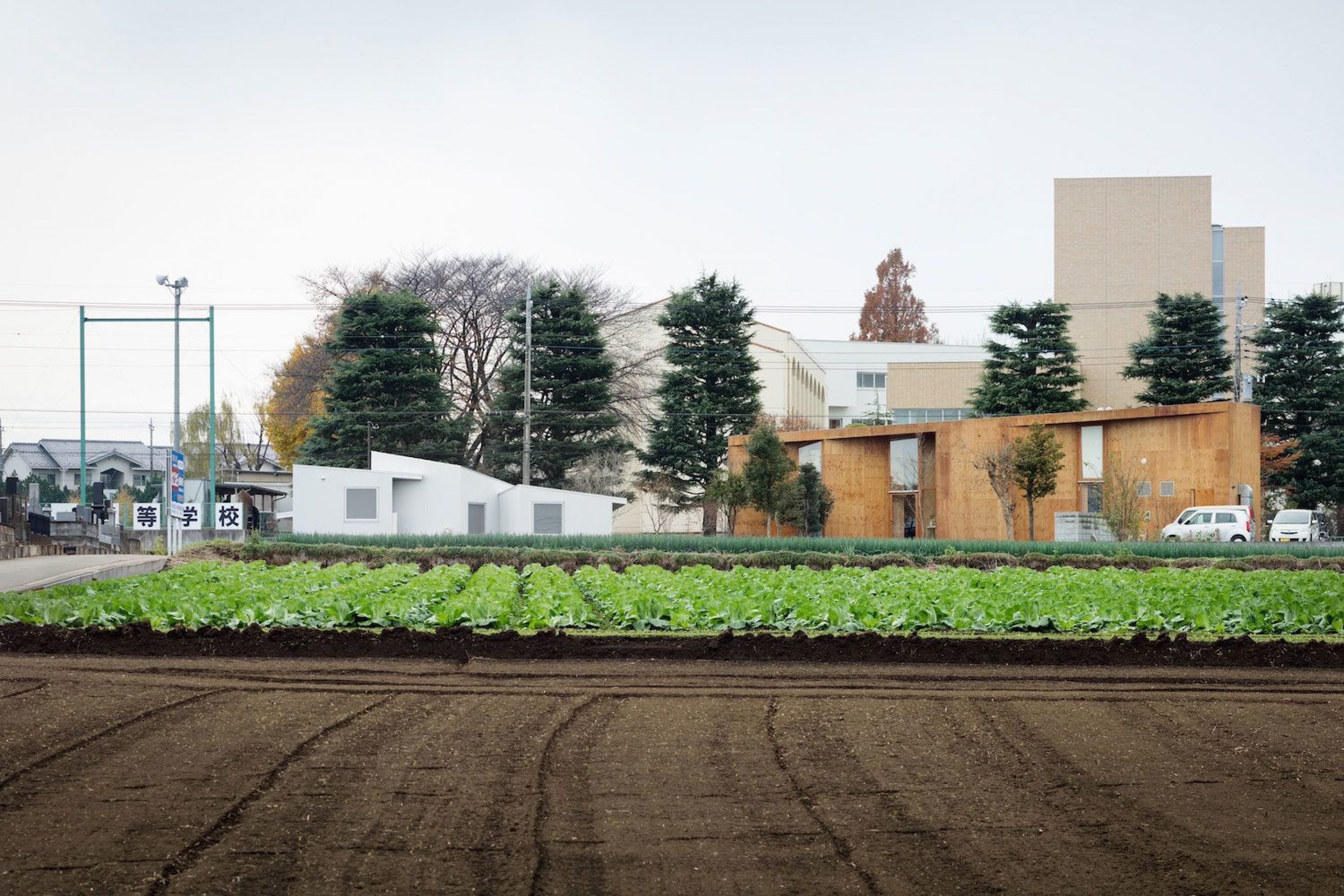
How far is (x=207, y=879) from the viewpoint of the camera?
5.58 m

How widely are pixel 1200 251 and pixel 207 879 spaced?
69967 millimetres

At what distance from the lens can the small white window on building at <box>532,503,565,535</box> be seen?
120 ft

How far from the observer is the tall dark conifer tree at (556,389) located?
161ft

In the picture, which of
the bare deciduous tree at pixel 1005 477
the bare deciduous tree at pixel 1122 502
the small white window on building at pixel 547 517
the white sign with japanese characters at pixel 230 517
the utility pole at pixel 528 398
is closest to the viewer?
the bare deciduous tree at pixel 1122 502

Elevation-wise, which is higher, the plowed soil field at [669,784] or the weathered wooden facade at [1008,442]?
the weathered wooden facade at [1008,442]

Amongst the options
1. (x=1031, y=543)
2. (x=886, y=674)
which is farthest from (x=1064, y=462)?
(x=886, y=674)

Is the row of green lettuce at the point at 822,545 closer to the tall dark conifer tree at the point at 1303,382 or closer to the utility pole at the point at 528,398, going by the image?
the utility pole at the point at 528,398

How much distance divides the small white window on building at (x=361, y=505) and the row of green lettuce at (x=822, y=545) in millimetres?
1701

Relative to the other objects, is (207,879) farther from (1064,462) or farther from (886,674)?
(1064,462)

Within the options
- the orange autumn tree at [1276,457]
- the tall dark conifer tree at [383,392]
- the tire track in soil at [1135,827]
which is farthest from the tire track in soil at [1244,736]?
the orange autumn tree at [1276,457]

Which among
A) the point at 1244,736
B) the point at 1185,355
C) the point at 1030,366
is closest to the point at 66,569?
the point at 1244,736

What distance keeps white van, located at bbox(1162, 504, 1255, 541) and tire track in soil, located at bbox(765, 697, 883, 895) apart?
88.0ft

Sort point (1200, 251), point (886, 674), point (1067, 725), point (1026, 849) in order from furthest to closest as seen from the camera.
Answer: point (1200, 251) → point (886, 674) → point (1067, 725) → point (1026, 849)

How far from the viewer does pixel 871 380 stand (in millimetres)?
79125
